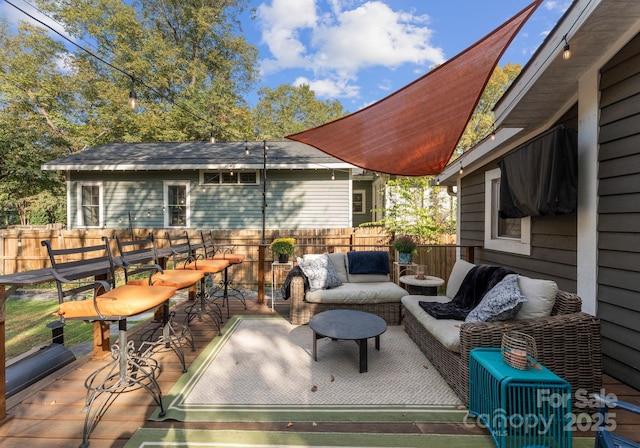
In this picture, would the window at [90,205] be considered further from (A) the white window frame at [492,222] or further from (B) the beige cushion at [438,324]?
(A) the white window frame at [492,222]

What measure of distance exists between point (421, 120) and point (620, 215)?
1.98m

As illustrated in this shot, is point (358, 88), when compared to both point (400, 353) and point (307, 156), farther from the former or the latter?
point (400, 353)

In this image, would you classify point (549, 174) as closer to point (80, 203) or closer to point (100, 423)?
point (100, 423)

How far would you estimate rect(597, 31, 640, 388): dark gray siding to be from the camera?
2.18 metres

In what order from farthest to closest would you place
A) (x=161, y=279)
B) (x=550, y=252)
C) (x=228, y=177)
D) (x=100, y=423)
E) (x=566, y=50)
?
(x=228, y=177) → (x=550, y=252) → (x=161, y=279) → (x=566, y=50) → (x=100, y=423)

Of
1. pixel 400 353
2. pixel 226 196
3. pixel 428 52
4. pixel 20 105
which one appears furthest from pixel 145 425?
pixel 20 105

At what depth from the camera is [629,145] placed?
88.6 inches

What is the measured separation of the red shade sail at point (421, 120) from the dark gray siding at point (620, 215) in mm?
1017

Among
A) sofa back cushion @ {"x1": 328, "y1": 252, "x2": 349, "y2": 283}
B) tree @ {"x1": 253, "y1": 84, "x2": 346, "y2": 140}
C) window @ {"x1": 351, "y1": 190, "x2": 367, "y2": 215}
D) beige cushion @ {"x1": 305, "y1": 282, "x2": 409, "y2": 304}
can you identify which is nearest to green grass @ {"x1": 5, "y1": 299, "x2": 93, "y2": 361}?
beige cushion @ {"x1": 305, "y1": 282, "x2": 409, "y2": 304}

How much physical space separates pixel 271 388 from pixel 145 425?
904mm

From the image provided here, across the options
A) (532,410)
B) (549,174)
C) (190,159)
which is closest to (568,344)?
(532,410)

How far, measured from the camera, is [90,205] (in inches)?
317

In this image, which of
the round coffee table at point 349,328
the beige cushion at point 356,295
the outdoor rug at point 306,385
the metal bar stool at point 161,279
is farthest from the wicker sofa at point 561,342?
the metal bar stool at point 161,279

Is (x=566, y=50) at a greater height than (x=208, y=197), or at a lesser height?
greater
